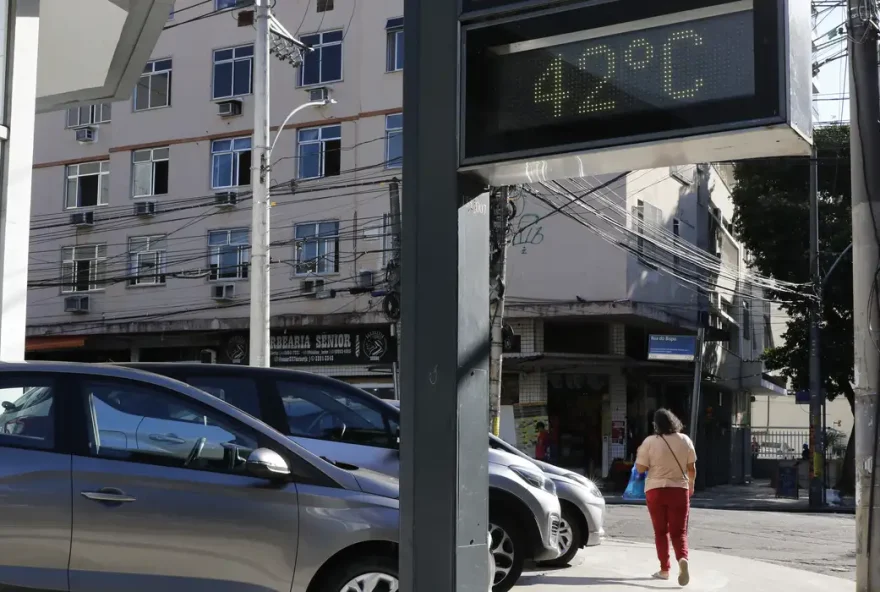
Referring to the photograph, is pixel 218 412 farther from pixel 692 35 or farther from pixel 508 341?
pixel 508 341

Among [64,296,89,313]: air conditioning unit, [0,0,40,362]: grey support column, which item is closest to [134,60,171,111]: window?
[64,296,89,313]: air conditioning unit

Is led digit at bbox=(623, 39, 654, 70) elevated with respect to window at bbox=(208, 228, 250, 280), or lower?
lower

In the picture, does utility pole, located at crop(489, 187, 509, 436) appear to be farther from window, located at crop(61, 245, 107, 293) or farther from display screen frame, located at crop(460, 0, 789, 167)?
window, located at crop(61, 245, 107, 293)

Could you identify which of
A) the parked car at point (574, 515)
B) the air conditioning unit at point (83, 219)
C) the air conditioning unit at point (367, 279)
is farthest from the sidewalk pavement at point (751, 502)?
the air conditioning unit at point (83, 219)

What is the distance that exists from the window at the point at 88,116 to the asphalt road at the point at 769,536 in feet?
73.2

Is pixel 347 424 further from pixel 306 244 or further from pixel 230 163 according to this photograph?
pixel 230 163

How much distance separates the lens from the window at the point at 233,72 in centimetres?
3142

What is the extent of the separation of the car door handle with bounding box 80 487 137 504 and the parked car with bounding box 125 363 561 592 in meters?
2.27

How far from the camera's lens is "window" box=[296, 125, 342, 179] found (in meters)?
29.8

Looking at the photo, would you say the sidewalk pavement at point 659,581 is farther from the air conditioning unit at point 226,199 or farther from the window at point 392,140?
the air conditioning unit at point 226,199

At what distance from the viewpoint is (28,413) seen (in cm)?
593

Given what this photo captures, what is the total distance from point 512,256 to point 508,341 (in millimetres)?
10749

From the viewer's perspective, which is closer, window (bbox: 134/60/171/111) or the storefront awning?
the storefront awning

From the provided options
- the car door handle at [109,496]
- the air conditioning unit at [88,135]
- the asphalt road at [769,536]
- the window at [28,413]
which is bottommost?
the asphalt road at [769,536]
